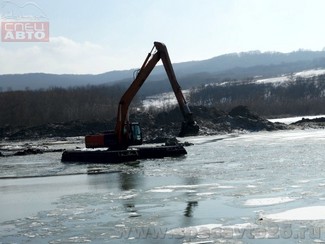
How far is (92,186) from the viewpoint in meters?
19.7

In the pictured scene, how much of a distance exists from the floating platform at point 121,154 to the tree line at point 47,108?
202ft

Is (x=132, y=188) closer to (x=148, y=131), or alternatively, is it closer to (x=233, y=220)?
(x=233, y=220)

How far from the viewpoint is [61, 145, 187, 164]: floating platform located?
2858cm

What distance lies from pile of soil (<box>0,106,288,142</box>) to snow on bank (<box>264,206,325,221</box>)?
40.4m

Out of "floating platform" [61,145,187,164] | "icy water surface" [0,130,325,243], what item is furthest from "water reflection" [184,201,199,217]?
"floating platform" [61,145,187,164]

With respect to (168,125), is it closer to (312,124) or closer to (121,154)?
(312,124)

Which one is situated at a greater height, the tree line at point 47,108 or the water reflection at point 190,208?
the tree line at point 47,108

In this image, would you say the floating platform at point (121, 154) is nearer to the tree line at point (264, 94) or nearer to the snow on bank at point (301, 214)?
the snow on bank at point (301, 214)

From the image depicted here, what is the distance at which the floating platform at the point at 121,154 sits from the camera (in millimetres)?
28578

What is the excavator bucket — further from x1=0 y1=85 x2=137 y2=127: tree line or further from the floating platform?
x1=0 y1=85 x2=137 y2=127: tree line

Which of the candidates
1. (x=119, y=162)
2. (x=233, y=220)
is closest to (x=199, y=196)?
(x=233, y=220)

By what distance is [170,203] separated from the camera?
49.1 feet

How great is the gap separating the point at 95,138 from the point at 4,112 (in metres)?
72.3

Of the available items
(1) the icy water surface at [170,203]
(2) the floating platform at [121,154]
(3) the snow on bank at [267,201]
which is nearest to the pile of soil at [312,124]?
(2) the floating platform at [121,154]
